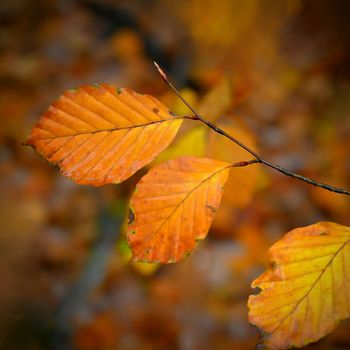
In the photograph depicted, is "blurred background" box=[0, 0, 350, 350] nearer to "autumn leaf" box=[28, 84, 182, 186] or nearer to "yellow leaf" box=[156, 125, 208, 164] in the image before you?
"yellow leaf" box=[156, 125, 208, 164]

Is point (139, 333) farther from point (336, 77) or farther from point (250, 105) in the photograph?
point (336, 77)

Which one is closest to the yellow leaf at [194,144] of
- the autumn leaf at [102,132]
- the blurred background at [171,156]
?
the blurred background at [171,156]

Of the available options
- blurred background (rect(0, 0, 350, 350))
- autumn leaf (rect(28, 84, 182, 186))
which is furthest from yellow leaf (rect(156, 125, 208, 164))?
autumn leaf (rect(28, 84, 182, 186))

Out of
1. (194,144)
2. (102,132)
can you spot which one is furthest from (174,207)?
(194,144)

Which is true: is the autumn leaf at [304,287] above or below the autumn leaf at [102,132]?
below

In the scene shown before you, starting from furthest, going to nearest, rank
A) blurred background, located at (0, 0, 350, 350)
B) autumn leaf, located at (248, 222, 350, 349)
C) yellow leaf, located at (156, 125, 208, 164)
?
blurred background, located at (0, 0, 350, 350) < yellow leaf, located at (156, 125, 208, 164) < autumn leaf, located at (248, 222, 350, 349)

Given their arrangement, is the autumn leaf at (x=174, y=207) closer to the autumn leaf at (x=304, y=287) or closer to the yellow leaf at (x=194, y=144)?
the autumn leaf at (x=304, y=287)

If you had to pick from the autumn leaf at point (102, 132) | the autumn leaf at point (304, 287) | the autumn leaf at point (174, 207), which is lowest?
the autumn leaf at point (304, 287)
